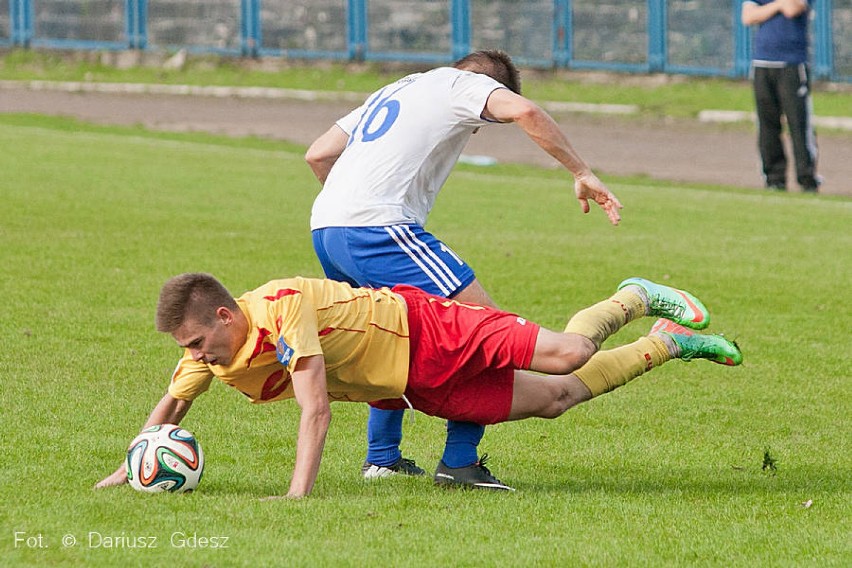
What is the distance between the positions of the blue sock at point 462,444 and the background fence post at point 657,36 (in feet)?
80.8

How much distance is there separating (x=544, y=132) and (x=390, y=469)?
1.80 meters

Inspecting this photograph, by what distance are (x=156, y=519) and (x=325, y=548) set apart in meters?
0.78

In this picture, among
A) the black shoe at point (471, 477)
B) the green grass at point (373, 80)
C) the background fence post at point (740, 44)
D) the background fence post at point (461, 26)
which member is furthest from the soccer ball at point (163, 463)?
the background fence post at point (461, 26)

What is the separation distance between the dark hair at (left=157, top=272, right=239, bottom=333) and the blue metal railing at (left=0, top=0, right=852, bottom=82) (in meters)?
24.5

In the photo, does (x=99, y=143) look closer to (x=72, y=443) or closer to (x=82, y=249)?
(x=82, y=249)

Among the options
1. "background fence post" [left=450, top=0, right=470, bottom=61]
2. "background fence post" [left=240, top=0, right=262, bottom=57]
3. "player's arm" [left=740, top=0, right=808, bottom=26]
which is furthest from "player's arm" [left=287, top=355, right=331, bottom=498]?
"background fence post" [left=240, top=0, right=262, bottom=57]

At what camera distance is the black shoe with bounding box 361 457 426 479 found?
719cm

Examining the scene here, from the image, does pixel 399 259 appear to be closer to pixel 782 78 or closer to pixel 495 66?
pixel 495 66

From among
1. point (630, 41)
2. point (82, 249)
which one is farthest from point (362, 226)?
point (630, 41)

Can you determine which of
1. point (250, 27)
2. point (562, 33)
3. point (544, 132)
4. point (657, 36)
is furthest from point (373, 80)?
point (544, 132)

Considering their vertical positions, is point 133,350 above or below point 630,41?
below

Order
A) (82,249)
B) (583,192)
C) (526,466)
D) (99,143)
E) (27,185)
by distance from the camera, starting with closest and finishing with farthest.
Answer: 1. (583,192)
2. (526,466)
3. (82,249)
4. (27,185)
5. (99,143)

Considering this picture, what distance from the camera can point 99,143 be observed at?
2169 centimetres

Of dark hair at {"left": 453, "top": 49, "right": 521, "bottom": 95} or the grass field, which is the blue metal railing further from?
dark hair at {"left": 453, "top": 49, "right": 521, "bottom": 95}
